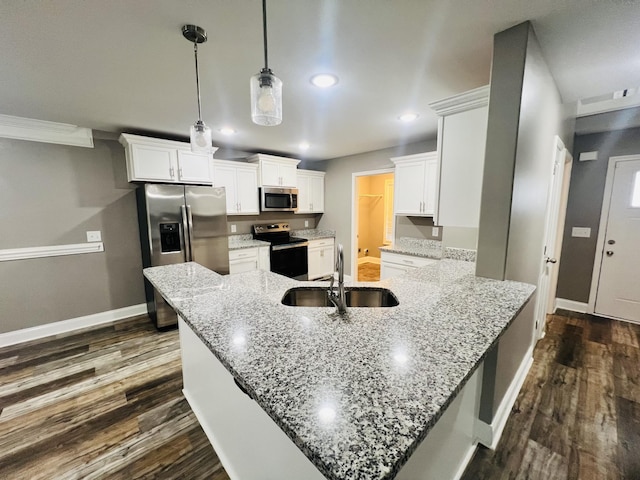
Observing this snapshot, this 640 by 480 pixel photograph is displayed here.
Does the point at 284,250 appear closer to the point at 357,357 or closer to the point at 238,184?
the point at 238,184

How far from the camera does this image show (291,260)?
4.53 m

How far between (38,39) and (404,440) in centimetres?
247

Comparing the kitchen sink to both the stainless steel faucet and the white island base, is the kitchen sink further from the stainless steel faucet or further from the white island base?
the white island base

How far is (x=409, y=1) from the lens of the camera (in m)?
1.22

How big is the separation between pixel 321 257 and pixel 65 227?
3648 mm

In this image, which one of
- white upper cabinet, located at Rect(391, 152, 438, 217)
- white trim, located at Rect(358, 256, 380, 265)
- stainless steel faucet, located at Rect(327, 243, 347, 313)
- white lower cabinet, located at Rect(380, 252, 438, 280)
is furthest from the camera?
white trim, located at Rect(358, 256, 380, 265)

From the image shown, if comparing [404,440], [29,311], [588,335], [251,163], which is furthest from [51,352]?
[588,335]

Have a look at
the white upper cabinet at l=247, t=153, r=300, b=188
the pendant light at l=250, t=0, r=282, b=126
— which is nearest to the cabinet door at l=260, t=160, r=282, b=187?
the white upper cabinet at l=247, t=153, r=300, b=188

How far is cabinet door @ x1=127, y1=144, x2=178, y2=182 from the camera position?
3.08 metres

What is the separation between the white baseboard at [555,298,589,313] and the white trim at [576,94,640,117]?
2399 mm

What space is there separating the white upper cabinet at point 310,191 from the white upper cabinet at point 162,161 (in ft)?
6.07

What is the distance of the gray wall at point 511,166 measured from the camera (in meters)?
1.40

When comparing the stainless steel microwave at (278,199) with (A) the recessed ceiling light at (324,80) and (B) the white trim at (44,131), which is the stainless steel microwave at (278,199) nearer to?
(B) the white trim at (44,131)

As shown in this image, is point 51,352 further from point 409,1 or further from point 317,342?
point 409,1
